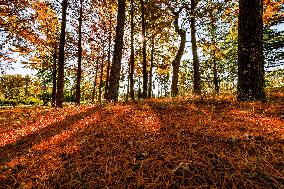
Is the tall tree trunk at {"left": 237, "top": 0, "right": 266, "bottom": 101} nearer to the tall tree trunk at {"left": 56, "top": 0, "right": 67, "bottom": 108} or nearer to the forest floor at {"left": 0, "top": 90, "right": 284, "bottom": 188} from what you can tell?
the forest floor at {"left": 0, "top": 90, "right": 284, "bottom": 188}

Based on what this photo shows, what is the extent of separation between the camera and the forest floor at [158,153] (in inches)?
96.5

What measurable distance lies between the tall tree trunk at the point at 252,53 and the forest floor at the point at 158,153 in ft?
2.72

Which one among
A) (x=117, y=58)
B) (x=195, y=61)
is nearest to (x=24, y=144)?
(x=117, y=58)

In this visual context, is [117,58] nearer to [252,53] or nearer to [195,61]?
[252,53]

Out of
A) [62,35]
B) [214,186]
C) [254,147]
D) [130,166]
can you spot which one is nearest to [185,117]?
[254,147]

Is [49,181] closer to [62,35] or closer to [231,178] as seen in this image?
[231,178]

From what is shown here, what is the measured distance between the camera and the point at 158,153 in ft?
9.90

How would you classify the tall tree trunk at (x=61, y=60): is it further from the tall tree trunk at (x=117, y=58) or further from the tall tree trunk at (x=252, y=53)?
the tall tree trunk at (x=252, y=53)

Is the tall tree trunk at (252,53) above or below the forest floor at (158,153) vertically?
above

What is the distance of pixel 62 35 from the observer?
12281 millimetres

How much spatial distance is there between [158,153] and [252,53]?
409 centimetres

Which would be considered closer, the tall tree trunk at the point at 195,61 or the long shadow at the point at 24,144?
the long shadow at the point at 24,144

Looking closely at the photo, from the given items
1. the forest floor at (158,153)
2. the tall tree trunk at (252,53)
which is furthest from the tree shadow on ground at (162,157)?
the tall tree trunk at (252,53)

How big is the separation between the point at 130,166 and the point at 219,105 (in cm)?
350
